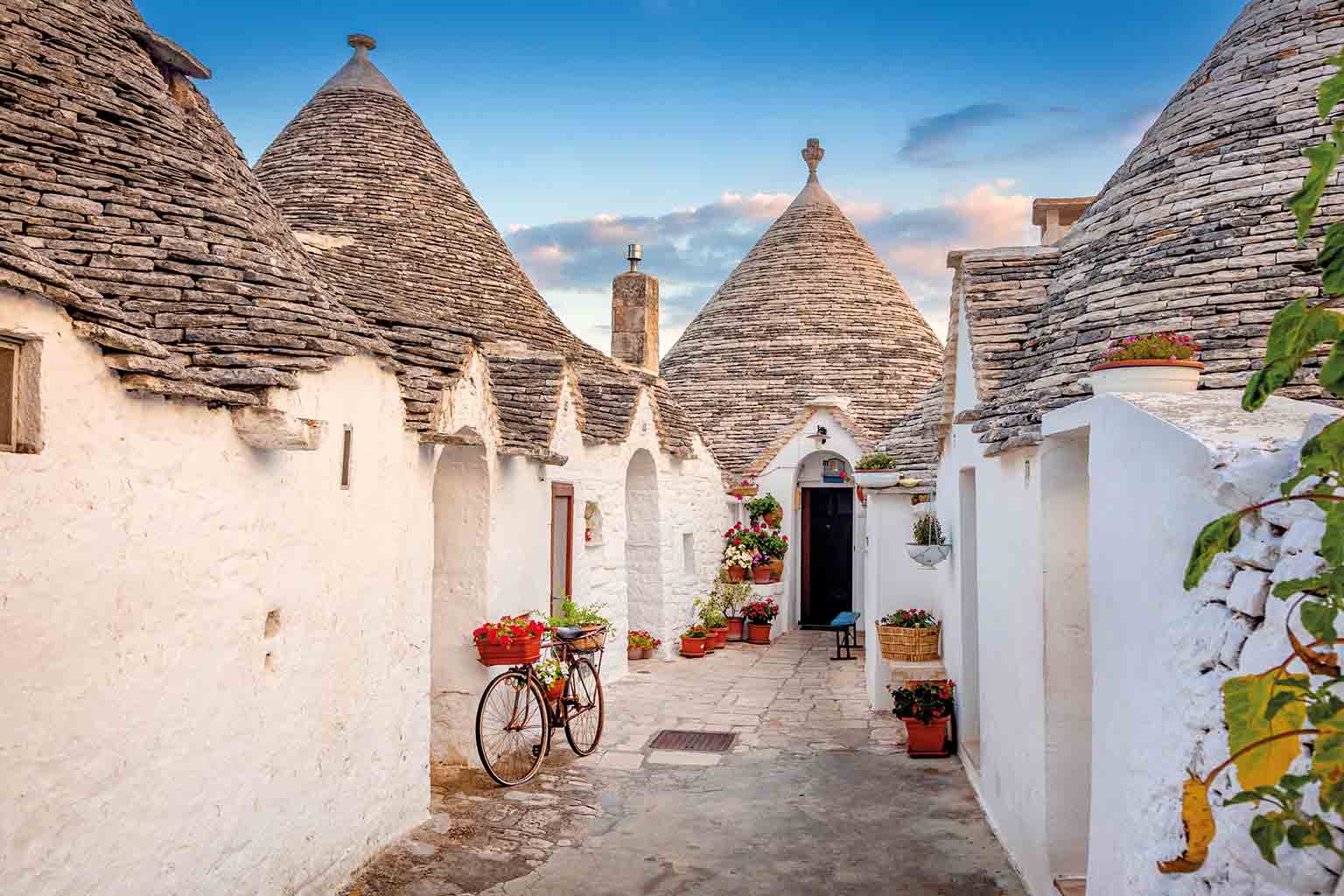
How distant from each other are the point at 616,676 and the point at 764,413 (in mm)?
8417

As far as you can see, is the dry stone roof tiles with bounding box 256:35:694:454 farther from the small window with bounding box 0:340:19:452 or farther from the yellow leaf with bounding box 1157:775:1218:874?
the yellow leaf with bounding box 1157:775:1218:874

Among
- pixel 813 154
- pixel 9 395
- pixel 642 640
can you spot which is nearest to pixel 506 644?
pixel 9 395

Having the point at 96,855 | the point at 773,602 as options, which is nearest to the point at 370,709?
the point at 96,855

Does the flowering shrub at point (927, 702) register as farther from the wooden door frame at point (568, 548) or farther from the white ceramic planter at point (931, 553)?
the wooden door frame at point (568, 548)

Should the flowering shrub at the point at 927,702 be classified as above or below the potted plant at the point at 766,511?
below

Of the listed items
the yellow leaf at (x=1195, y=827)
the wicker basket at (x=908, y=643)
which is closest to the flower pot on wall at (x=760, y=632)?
the wicker basket at (x=908, y=643)

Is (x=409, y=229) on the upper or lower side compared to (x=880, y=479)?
upper

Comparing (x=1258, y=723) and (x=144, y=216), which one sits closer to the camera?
(x=1258, y=723)

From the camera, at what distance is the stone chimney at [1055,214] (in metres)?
9.85

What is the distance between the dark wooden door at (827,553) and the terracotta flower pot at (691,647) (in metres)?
4.62

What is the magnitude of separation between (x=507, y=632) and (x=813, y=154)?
57.5 feet

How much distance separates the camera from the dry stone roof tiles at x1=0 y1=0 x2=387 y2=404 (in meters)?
4.90

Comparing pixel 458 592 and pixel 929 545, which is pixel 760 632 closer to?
pixel 929 545

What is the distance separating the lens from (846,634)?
14891 millimetres
